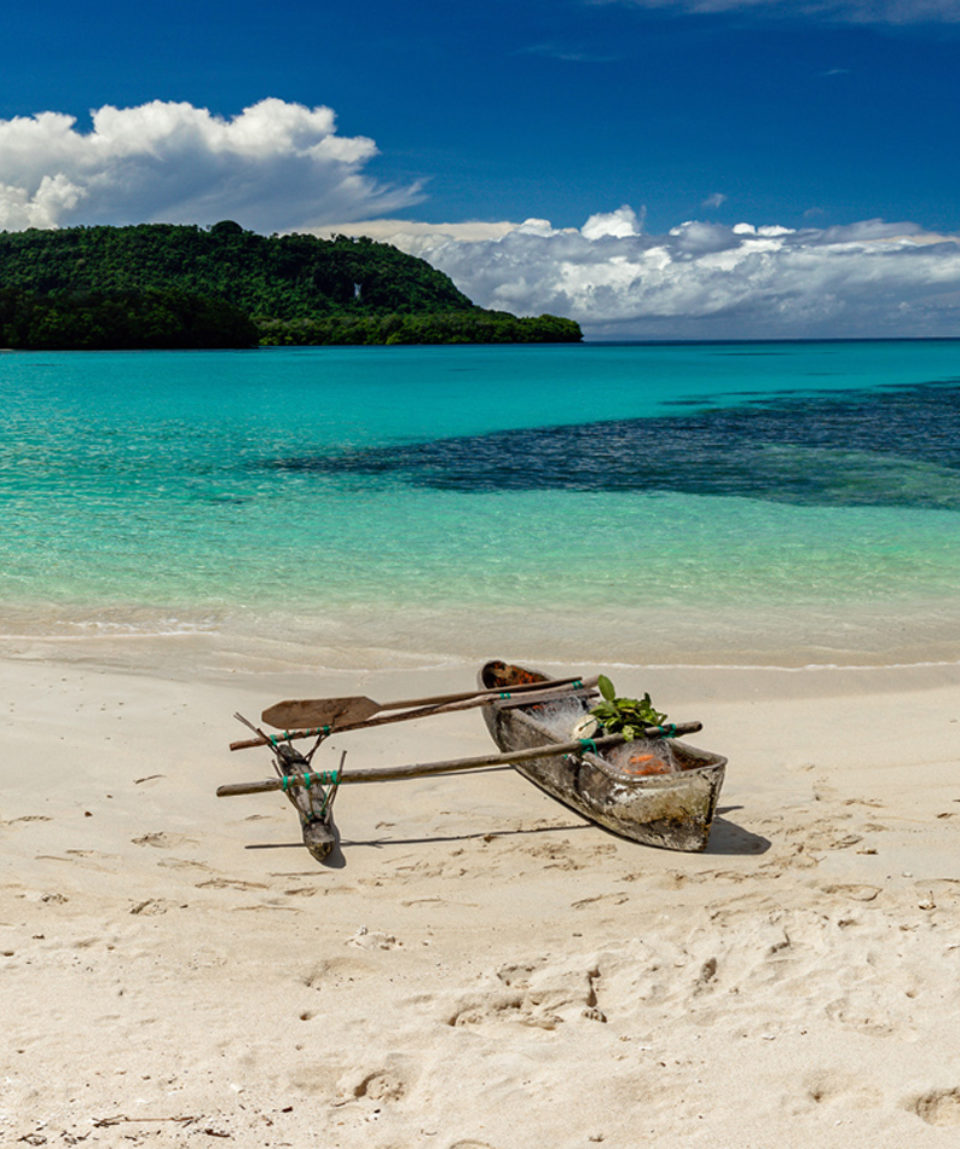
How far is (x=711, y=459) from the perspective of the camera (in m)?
23.9

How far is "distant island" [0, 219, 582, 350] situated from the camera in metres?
115

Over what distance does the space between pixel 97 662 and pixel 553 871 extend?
5.26m

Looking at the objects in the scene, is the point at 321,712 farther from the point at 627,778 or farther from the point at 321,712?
the point at 627,778

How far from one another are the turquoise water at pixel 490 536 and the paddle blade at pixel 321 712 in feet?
8.80

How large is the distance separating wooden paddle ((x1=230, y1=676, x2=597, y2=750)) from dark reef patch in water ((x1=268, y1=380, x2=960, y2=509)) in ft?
40.3

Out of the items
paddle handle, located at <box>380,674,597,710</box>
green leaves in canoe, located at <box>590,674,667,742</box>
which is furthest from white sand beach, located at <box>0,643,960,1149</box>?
green leaves in canoe, located at <box>590,674,667,742</box>

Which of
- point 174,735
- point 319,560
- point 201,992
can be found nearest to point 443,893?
point 201,992

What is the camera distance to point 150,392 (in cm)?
4906

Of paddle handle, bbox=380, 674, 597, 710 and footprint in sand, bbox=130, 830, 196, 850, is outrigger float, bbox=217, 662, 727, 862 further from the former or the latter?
footprint in sand, bbox=130, 830, 196, 850

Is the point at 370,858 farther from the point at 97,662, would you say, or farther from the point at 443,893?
the point at 97,662

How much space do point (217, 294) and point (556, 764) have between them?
14728 cm

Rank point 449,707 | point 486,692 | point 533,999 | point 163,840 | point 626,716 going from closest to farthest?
point 533,999, point 163,840, point 626,716, point 449,707, point 486,692

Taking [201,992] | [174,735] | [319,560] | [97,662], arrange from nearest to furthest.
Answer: [201,992], [174,735], [97,662], [319,560]

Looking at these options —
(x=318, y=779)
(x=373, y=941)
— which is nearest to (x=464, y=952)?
(x=373, y=941)
